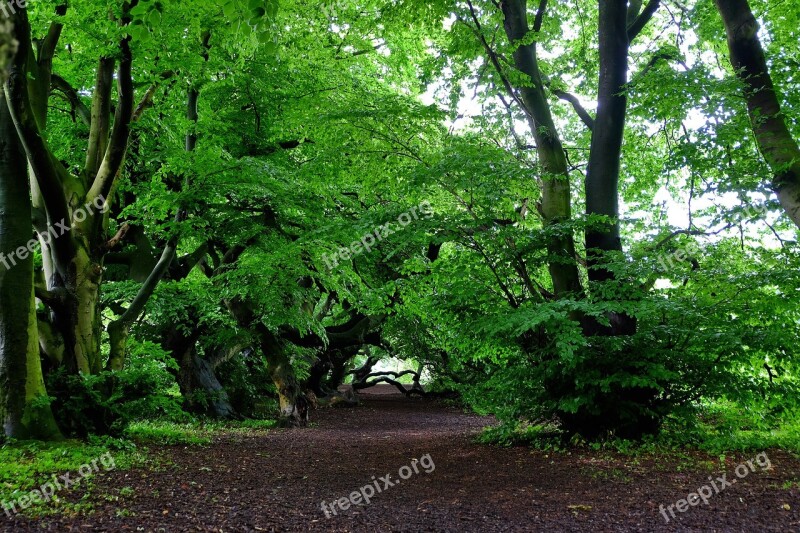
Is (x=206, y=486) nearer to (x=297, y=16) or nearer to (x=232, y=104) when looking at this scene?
(x=232, y=104)

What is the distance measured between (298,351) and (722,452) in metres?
9.21

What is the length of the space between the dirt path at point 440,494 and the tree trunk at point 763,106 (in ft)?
8.88

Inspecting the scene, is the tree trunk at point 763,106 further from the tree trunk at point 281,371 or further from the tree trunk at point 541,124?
the tree trunk at point 281,371

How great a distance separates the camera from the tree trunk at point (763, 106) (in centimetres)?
530

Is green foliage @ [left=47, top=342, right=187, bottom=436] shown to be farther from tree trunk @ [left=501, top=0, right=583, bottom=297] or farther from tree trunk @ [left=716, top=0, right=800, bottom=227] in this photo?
tree trunk @ [left=716, top=0, right=800, bottom=227]

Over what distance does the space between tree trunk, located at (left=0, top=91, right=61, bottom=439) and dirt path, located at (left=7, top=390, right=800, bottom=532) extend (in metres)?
1.53

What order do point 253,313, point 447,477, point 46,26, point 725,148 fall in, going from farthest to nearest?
point 253,313 < point 46,26 < point 725,148 < point 447,477

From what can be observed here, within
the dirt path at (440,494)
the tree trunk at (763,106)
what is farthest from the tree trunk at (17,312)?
the tree trunk at (763,106)

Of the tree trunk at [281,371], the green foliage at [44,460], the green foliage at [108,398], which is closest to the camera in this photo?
the green foliage at [44,460]

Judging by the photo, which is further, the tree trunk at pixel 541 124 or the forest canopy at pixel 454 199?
the tree trunk at pixel 541 124

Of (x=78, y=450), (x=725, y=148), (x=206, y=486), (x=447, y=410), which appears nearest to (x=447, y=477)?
(x=206, y=486)

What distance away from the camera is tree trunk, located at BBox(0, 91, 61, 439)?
225 inches

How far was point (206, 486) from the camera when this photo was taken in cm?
498

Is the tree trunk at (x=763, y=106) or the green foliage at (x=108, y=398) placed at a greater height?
the tree trunk at (x=763, y=106)
